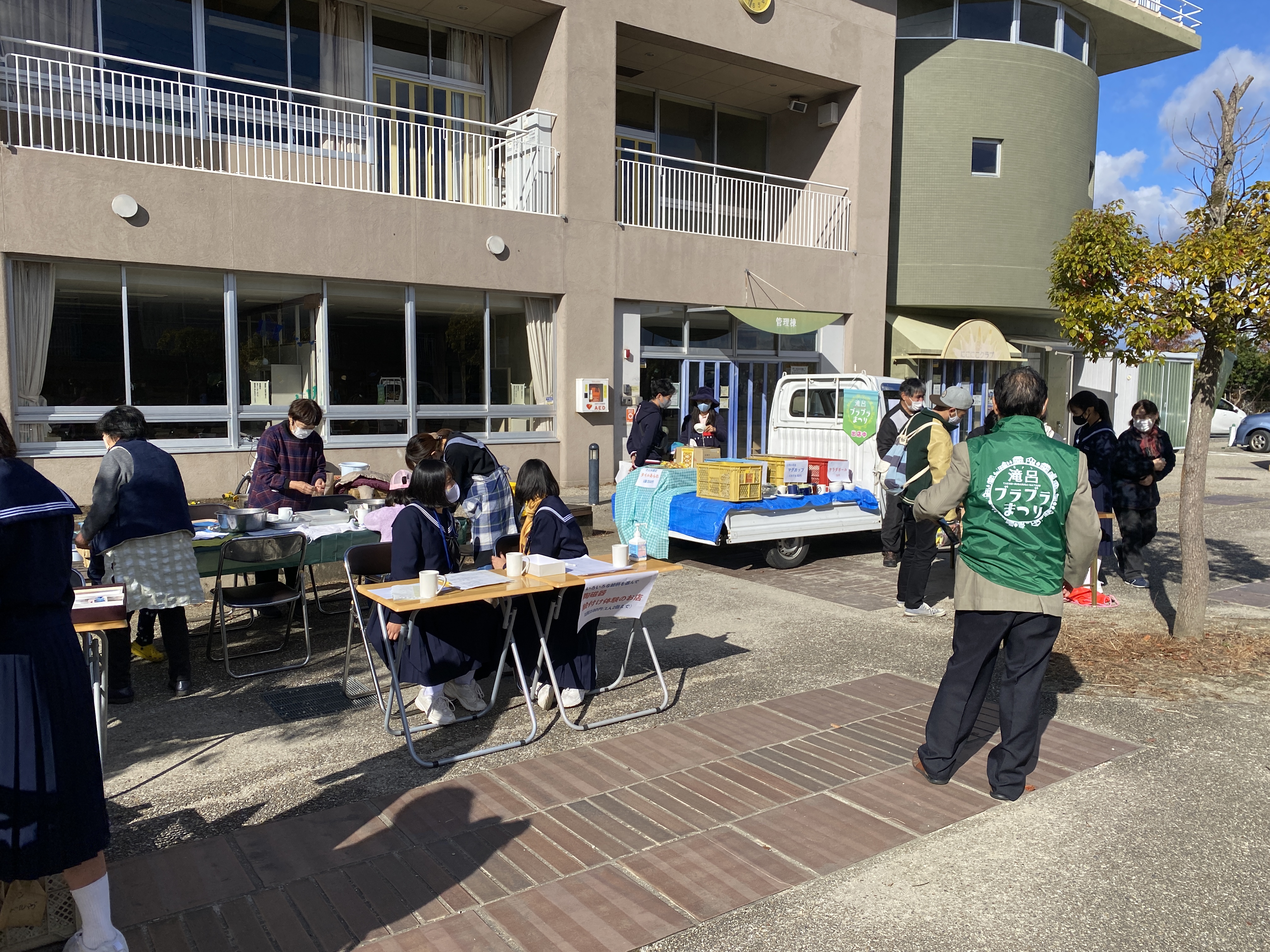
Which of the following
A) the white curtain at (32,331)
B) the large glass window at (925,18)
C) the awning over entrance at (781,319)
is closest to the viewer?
the white curtain at (32,331)

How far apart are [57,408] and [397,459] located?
13.2 ft

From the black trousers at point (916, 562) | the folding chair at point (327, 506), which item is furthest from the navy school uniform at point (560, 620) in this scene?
the black trousers at point (916, 562)

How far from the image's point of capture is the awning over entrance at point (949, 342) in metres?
18.6

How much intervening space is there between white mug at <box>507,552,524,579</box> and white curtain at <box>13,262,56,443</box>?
8100 millimetres

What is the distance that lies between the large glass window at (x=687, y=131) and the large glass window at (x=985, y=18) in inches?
223

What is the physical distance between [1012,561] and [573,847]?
2251 millimetres

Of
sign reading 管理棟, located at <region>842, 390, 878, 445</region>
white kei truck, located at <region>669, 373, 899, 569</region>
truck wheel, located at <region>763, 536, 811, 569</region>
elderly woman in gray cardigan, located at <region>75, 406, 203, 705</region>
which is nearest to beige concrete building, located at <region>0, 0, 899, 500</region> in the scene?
white kei truck, located at <region>669, 373, 899, 569</region>

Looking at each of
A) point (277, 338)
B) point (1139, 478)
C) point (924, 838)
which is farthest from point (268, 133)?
point (924, 838)

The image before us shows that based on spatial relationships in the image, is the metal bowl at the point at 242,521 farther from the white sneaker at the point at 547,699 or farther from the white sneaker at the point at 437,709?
the white sneaker at the point at 547,699

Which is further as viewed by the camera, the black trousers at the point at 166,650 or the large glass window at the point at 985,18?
the large glass window at the point at 985,18

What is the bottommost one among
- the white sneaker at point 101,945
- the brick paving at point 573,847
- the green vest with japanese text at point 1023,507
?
the brick paving at point 573,847

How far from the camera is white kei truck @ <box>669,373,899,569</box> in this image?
9469mm

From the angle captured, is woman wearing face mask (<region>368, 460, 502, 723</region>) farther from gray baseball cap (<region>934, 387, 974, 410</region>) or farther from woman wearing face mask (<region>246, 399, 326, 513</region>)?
gray baseball cap (<region>934, 387, 974, 410</region>)

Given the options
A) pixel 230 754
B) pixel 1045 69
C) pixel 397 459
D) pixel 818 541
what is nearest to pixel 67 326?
Result: pixel 397 459
